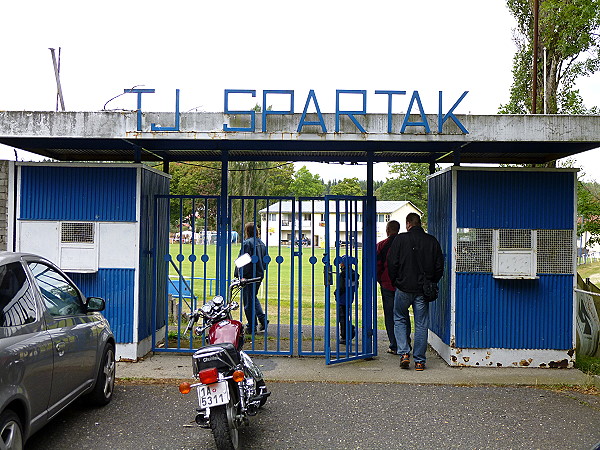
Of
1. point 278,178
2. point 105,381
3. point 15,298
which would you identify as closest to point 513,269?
point 105,381

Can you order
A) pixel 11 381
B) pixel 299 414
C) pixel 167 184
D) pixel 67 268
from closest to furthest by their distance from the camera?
pixel 11 381 → pixel 299 414 → pixel 67 268 → pixel 167 184

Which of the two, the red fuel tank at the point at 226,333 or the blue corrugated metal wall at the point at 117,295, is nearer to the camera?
the red fuel tank at the point at 226,333

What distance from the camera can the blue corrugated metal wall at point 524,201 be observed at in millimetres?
8234

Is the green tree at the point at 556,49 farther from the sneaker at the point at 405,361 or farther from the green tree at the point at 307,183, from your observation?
the green tree at the point at 307,183

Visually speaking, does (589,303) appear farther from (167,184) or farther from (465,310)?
(167,184)

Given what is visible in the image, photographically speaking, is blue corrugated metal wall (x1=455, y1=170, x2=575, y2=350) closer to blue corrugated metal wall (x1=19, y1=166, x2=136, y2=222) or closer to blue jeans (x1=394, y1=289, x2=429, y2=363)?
blue jeans (x1=394, y1=289, x2=429, y2=363)

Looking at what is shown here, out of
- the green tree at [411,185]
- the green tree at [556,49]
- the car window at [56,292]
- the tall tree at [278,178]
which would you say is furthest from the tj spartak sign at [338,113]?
the green tree at [411,185]

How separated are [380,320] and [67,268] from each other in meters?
7.83

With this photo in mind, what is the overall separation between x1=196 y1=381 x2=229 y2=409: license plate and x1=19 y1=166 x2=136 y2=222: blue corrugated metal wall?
4159 millimetres

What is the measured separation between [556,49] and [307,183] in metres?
58.0

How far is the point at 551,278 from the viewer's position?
8250 millimetres

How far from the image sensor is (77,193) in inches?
327

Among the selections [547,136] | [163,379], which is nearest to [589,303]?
[547,136]

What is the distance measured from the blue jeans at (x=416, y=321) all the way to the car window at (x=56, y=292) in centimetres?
417
